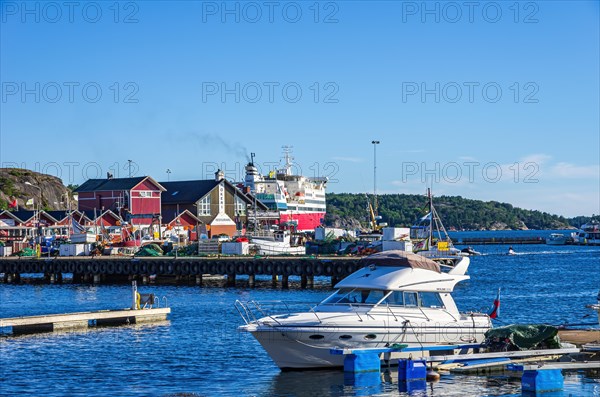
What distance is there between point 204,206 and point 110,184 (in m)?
→ 11.0

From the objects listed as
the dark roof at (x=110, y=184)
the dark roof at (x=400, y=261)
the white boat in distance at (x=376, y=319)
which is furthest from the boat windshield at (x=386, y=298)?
the dark roof at (x=110, y=184)

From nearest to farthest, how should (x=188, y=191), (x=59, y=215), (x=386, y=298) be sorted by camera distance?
(x=386, y=298), (x=59, y=215), (x=188, y=191)

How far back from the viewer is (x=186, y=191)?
11338 cm

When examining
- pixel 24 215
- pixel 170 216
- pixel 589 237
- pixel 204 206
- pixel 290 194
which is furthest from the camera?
pixel 589 237

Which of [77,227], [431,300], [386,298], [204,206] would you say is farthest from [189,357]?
[204,206]

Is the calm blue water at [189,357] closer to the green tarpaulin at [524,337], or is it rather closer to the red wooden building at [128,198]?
the green tarpaulin at [524,337]

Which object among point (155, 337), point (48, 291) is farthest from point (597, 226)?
point (155, 337)

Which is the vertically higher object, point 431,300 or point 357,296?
point 357,296

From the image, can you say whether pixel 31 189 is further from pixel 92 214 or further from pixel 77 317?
pixel 77 317

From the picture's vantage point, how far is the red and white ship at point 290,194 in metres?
132

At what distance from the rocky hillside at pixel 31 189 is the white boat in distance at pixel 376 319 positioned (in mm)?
117483

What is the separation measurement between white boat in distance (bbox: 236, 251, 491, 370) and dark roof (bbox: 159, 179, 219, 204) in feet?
262

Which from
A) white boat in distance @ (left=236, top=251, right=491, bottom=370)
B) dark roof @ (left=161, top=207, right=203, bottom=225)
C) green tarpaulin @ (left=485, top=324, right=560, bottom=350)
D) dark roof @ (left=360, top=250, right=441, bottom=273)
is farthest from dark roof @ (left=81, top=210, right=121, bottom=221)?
green tarpaulin @ (left=485, top=324, right=560, bottom=350)

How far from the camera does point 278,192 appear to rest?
437 feet
